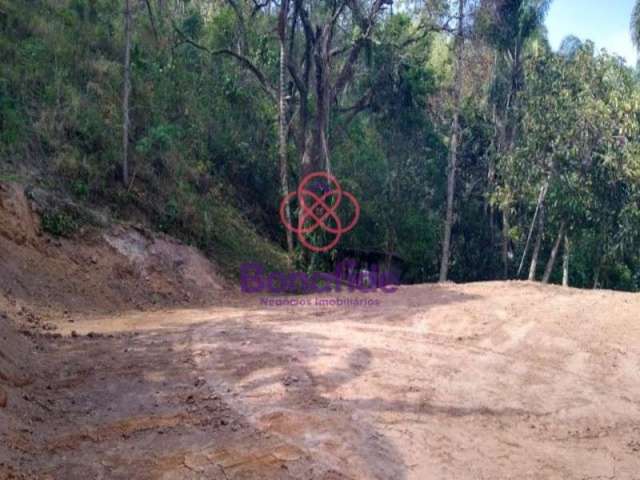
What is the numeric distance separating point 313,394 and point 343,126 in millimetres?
16924

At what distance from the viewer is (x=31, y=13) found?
15.6 metres

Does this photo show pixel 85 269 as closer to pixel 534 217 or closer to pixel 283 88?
pixel 283 88

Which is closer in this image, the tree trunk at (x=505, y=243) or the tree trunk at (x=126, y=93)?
the tree trunk at (x=126, y=93)

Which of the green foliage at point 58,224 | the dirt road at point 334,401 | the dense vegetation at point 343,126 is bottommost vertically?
the dirt road at point 334,401

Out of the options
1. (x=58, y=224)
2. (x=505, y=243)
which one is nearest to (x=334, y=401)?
(x=58, y=224)

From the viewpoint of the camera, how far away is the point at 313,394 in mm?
5547

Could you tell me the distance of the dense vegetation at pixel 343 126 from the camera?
14.2 metres

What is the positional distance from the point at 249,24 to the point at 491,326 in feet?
45.8

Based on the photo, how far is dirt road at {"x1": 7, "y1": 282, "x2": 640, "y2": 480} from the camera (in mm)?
4391

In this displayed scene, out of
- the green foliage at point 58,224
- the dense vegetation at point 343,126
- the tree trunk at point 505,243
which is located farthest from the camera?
the tree trunk at point 505,243

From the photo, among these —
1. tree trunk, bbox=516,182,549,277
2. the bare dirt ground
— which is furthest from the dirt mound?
tree trunk, bbox=516,182,549,277

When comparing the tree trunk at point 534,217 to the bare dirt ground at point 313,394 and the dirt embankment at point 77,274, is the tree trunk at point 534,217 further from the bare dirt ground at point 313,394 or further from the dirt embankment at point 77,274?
the dirt embankment at point 77,274

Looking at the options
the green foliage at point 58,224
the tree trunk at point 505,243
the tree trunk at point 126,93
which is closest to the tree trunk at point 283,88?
the tree trunk at point 126,93

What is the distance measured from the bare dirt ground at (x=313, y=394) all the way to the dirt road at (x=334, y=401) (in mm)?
18
